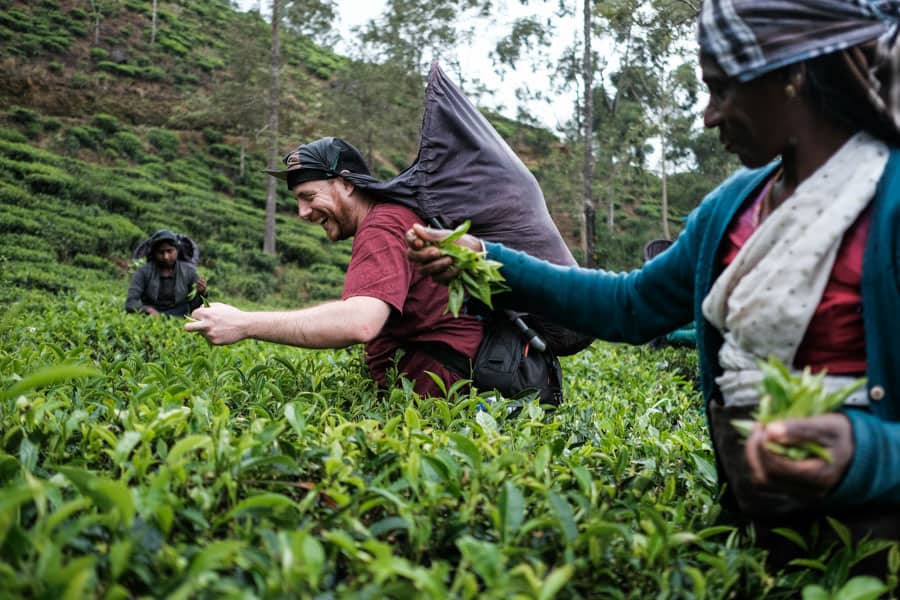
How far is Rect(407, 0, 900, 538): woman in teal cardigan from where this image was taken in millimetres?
1208

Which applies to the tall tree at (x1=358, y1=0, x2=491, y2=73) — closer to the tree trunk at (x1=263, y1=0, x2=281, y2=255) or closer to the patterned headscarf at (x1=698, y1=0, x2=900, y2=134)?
the tree trunk at (x1=263, y1=0, x2=281, y2=255)

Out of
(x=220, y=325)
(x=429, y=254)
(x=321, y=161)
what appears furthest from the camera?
(x=321, y=161)

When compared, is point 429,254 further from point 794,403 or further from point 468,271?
point 794,403

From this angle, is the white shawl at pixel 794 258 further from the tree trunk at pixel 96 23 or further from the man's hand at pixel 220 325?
the tree trunk at pixel 96 23

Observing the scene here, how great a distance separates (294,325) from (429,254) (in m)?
0.81

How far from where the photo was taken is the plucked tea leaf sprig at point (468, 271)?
171cm

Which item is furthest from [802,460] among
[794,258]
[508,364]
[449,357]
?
[449,357]

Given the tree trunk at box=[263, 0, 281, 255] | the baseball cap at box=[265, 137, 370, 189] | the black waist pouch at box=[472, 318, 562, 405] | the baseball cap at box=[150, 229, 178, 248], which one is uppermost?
the tree trunk at box=[263, 0, 281, 255]

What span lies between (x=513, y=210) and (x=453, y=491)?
148 centimetres

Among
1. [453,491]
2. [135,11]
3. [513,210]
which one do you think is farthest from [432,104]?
[135,11]

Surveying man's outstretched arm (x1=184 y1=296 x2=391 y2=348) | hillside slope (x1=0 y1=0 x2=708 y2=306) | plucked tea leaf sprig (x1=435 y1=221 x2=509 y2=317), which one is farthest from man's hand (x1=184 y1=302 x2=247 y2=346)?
hillside slope (x1=0 y1=0 x2=708 y2=306)

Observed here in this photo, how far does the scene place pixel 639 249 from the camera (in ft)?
97.7

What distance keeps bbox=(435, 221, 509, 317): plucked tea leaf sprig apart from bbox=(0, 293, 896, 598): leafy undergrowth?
11.7 inches

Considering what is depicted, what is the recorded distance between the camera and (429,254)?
172cm
